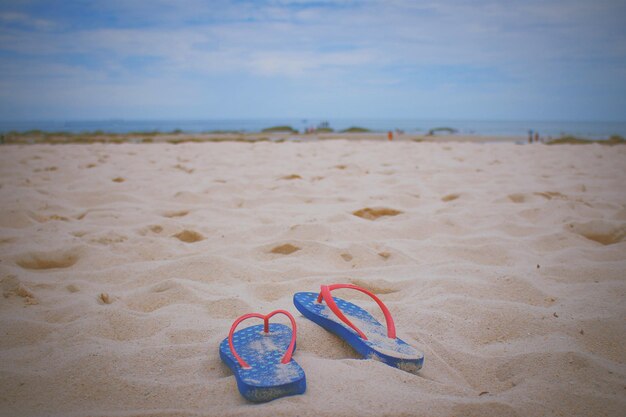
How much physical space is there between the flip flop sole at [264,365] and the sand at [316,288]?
0.12 feet

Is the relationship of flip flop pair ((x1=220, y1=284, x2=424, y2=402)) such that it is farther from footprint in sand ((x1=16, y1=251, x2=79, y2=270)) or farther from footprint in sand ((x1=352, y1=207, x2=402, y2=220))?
footprint in sand ((x1=352, y1=207, x2=402, y2=220))

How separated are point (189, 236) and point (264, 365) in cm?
149

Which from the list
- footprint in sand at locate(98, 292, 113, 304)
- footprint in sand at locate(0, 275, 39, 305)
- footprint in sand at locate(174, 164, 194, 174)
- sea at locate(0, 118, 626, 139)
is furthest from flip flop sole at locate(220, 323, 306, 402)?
sea at locate(0, 118, 626, 139)

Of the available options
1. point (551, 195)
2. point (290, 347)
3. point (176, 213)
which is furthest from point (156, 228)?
point (551, 195)

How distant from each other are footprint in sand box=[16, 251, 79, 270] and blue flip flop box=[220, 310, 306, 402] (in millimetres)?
1279

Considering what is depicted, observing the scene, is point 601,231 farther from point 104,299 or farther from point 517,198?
point 104,299

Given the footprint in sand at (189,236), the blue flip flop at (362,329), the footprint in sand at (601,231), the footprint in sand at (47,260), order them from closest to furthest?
the blue flip flop at (362,329) < the footprint in sand at (47,260) < the footprint in sand at (601,231) < the footprint in sand at (189,236)

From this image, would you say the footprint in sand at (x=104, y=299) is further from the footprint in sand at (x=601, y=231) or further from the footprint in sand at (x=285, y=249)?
the footprint in sand at (x=601, y=231)

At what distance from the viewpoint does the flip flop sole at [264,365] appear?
1013mm

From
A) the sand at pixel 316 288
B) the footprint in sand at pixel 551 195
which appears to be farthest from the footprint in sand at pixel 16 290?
the footprint in sand at pixel 551 195

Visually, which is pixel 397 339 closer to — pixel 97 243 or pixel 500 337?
pixel 500 337

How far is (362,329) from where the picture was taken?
1326mm

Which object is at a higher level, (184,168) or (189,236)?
(184,168)

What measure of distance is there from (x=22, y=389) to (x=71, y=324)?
0.35 metres
